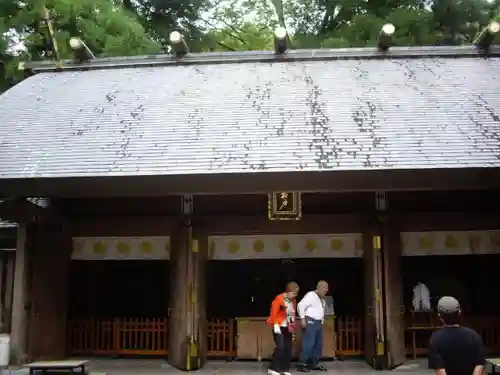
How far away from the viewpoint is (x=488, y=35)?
38.6 ft

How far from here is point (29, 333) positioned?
906 cm

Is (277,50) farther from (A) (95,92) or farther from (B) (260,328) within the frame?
(B) (260,328)

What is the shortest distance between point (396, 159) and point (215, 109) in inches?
140

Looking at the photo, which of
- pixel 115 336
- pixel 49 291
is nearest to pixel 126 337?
pixel 115 336

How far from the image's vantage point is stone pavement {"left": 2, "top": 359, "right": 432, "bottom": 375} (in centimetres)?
860

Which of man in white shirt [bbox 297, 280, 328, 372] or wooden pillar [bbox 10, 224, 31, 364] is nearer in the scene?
man in white shirt [bbox 297, 280, 328, 372]

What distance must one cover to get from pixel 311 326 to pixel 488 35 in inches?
304

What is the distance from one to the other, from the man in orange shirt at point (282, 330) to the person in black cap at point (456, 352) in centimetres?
426

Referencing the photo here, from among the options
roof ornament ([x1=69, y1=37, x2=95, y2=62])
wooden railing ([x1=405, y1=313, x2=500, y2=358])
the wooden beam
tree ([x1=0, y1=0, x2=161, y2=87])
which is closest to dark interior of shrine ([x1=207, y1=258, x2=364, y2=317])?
wooden railing ([x1=405, y1=313, x2=500, y2=358])

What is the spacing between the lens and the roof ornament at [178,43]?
1212 centimetres

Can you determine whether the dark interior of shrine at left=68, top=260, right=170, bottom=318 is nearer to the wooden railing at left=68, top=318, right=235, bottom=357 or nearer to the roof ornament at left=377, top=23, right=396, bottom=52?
the wooden railing at left=68, top=318, right=235, bottom=357

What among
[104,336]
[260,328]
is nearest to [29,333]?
[104,336]

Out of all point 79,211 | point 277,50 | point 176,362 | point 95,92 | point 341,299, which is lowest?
point 176,362

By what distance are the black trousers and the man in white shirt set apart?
484 mm
